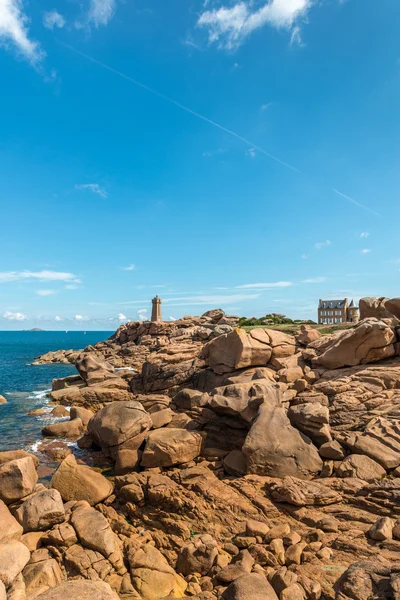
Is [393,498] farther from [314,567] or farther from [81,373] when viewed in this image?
[81,373]

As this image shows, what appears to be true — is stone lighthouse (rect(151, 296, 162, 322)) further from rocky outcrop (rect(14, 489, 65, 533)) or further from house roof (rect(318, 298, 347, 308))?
rocky outcrop (rect(14, 489, 65, 533))

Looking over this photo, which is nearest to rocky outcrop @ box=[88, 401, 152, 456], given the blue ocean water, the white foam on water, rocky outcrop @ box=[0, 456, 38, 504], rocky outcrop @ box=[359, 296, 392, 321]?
rocky outcrop @ box=[0, 456, 38, 504]

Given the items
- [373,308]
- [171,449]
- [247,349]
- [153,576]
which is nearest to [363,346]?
[247,349]

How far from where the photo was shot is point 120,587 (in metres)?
11.2

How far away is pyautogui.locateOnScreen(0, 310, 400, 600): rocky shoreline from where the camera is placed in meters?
10.6

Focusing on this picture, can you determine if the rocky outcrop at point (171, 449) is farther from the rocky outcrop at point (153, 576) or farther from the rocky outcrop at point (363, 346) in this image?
the rocky outcrop at point (363, 346)

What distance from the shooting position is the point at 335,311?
73938 millimetres

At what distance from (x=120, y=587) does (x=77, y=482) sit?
6.05 metres

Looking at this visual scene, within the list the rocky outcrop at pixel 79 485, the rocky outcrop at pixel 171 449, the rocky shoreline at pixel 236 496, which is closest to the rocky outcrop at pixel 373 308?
the rocky shoreline at pixel 236 496

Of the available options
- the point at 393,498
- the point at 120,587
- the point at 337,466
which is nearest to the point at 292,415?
the point at 337,466

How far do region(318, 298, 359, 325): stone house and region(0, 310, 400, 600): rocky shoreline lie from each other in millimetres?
48067

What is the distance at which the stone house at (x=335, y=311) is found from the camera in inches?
2795

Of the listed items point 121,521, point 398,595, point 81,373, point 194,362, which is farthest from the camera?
point 81,373

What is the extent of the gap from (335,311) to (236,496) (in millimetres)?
65622
